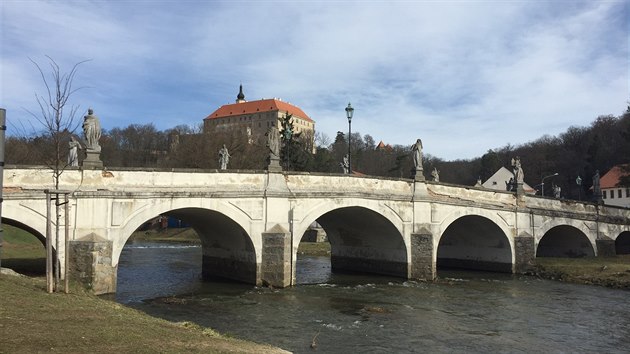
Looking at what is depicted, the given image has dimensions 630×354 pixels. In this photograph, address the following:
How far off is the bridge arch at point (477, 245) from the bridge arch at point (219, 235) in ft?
32.7

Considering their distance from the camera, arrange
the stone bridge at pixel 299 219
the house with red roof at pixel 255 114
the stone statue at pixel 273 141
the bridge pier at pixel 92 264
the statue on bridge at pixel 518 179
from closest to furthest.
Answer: the bridge pier at pixel 92 264 < the stone bridge at pixel 299 219 < the stone statue at pixel 273 141 < the statue on bridge at pixel 518 179 < the house with red roof at pixel 255 114

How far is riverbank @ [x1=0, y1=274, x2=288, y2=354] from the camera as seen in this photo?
6.55m

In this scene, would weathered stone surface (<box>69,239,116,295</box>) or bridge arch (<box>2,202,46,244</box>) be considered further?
weathered stone surface (<box>69,239,116,295</box>)

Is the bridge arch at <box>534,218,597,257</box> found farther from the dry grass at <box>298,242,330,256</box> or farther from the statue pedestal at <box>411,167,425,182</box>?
the dry grass at <box>298,242,330,256</box>

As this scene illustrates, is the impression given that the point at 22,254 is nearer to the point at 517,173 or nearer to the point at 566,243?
the point at 517,173

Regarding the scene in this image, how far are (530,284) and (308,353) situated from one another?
608 inches

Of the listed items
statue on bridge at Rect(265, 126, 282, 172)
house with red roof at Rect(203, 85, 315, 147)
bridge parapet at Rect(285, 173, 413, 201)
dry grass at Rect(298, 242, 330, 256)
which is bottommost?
dry grass at Rect(298, 242, 330, 256)

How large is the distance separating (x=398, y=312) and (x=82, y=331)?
10.8 meters

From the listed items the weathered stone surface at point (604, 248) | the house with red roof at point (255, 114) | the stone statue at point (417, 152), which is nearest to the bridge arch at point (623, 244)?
the weathered stone surface at point (604, 248)

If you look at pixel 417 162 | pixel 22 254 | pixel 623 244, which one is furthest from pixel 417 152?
pixel 623 244

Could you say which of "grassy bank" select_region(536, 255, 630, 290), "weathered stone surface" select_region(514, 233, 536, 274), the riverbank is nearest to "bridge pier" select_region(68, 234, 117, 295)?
the riverbank

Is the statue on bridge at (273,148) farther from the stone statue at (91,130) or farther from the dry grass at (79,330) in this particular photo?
the dry grass at (79,330)

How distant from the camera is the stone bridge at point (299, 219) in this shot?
1562 centimetres

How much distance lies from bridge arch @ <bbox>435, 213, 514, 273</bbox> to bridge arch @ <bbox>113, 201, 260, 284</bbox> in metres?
9.97
